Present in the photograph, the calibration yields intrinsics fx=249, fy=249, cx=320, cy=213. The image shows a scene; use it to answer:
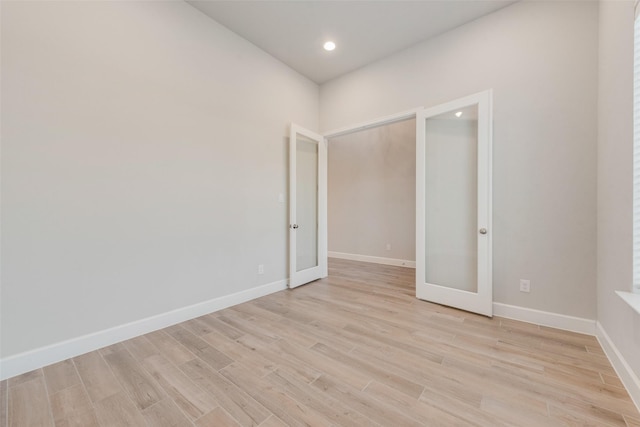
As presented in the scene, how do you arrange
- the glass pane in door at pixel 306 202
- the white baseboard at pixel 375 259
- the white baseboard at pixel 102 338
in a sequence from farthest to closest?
1. the white baseboard at pixel 375 259
2. the glass pane in door at pixel 306 202
3. the white baseboard at pixel 102 338

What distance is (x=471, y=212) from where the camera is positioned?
9.27ft

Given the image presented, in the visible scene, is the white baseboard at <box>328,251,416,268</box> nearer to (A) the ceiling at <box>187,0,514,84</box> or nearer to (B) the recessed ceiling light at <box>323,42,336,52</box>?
(A) the ceiling at <box>187,0,514,84</box>

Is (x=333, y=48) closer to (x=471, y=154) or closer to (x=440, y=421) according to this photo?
(x=471, y=154)

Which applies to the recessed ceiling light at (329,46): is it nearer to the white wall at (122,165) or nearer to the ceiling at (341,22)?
the ceiling at (341,22)

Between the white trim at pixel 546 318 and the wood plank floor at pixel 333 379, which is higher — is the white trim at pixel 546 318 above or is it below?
above

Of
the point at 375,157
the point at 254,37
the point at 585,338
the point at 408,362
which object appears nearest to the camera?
the point at 408,362

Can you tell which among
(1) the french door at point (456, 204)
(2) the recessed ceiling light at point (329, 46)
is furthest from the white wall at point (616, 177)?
(2) the recessed ceiling light at point (329, 46)

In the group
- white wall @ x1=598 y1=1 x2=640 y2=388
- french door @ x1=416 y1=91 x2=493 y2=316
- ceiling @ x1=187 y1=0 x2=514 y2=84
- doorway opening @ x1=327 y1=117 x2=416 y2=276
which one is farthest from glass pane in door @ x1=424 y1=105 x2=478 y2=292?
doorway opening @ x1=327 y1=117 x2=416 y2=276

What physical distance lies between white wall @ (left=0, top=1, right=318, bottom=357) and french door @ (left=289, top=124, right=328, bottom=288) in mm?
489

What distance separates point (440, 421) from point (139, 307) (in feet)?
8.16

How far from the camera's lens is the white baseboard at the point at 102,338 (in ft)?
5.67

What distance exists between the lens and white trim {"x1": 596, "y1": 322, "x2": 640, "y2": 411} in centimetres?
144

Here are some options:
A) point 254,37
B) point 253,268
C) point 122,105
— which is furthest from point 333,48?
point 253,268

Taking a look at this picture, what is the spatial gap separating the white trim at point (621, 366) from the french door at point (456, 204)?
761mm
